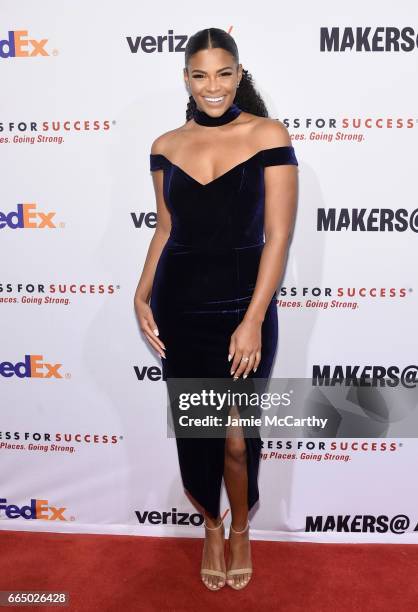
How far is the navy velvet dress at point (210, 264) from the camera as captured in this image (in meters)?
1.95

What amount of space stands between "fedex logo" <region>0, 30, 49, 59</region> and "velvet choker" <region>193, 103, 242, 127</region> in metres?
0.83

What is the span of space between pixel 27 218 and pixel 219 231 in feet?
3.39

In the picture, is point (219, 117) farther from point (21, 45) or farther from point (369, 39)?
point (21, 45)

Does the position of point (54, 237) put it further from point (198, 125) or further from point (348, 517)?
point (348, 517)

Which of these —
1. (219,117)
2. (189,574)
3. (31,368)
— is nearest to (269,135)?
(219,117)

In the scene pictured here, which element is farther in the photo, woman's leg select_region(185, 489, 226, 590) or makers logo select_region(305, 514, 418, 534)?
makers logo select_region(305, 514, 418, 534)

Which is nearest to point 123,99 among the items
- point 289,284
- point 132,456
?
point 289,284

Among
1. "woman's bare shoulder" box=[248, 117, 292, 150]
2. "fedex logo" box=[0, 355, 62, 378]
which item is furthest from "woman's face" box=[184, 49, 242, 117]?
"fedex logo" box=[0, 355, 62, 378]

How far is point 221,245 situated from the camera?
78.4 inches

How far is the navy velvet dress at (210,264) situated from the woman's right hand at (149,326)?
0.03 metres

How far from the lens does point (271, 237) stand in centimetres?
193

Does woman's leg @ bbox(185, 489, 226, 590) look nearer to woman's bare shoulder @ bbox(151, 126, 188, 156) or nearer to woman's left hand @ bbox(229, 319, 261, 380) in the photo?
woman's left hand @ bbox(229, 319, 261, 380)

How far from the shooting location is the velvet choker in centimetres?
198

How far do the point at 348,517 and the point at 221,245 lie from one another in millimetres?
1559
